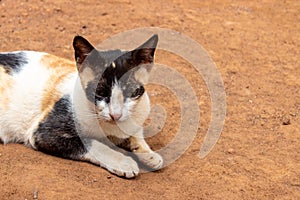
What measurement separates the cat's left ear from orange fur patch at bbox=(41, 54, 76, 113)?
0.61 metres

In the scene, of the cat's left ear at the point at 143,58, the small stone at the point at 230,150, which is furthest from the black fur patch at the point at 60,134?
the small stone at the point at 230,150

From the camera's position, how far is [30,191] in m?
3.57

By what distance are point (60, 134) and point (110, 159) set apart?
1.25ft

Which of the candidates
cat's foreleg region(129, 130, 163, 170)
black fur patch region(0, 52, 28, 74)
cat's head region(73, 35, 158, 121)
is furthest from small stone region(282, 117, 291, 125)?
black fur patch region(0, 52, 28, 74)

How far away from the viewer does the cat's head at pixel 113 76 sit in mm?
3693

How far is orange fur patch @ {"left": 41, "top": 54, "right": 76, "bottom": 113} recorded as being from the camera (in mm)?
4090

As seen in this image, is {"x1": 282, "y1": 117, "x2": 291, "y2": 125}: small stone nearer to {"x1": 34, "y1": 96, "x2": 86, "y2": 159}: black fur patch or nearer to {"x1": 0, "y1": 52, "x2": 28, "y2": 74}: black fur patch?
{"x1": 34, "y1": 96, "x2": 86, "y2": 159}: black fur patch

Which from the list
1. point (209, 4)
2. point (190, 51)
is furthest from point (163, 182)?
point (209, 4)

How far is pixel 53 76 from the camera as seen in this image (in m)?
4.19

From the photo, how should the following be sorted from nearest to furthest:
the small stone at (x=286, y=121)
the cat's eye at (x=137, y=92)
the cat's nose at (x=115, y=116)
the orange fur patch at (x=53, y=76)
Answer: the cat's nose at (x=115, y=116)
the cat's eye at (x=137, y=92)
the orange fur patch at (x=53, y=76)
the small stone at (x=286, y=121)

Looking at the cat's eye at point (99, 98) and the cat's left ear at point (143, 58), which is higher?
the cat's left ear at point (143, 58)

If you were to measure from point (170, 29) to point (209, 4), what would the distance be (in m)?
0.74

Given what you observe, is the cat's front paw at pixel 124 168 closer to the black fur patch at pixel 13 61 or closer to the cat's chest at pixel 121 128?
the cat's chest at pixel 121 128

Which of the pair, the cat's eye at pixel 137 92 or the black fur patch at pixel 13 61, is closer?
the cat's eye at pixel 137 92
